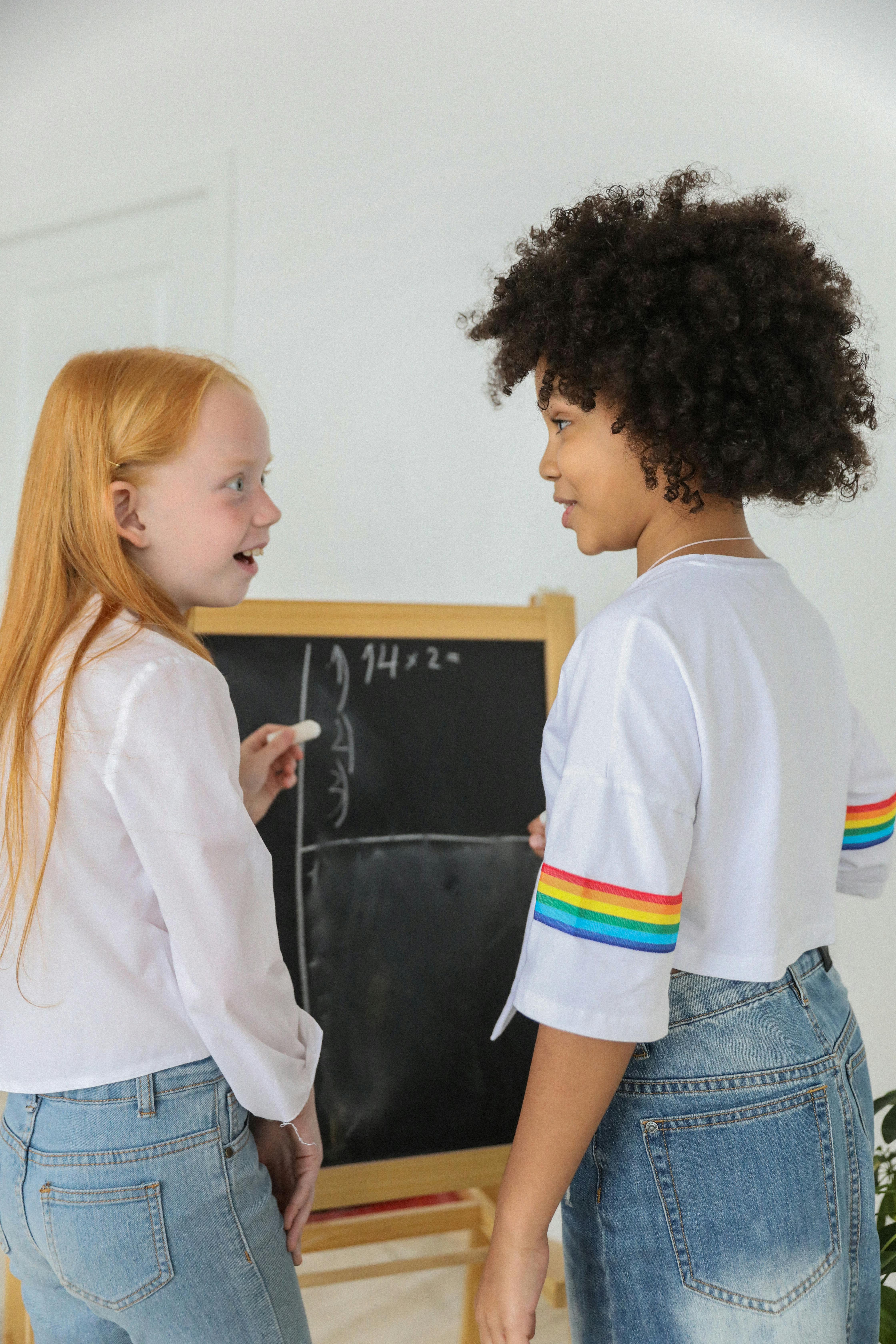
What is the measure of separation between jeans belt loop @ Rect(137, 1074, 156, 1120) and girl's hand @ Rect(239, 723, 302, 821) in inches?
15.4

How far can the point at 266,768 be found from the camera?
117 cm

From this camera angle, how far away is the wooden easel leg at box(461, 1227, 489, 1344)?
156cm

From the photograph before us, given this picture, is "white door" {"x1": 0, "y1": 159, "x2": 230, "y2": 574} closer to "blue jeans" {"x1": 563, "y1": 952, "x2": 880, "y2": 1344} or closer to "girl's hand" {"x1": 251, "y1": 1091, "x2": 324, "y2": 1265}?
"girl's hand" {"x1": 251, "y1": 1091, "x2": 324, "y2": 1265}

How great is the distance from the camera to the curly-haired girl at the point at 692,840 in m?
0.68

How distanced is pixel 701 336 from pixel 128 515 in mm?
518

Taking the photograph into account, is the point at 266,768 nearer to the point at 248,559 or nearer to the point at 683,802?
the point at 248,559

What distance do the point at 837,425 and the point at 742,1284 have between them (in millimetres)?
657

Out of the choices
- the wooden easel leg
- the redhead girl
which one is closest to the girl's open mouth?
the redhead girl

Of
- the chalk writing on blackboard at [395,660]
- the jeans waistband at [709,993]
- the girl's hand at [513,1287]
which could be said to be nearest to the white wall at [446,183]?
the chalk writing on blackboard at [395,660]

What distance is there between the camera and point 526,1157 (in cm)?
70

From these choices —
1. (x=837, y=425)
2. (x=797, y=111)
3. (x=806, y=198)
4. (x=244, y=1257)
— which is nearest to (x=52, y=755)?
(x=244, y=1257)

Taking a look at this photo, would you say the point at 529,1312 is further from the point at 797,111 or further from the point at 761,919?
the point at 797,111

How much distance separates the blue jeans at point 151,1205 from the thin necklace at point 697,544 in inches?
21.1

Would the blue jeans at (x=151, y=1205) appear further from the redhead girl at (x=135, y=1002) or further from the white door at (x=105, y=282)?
the white door at (x=105, y=282)
